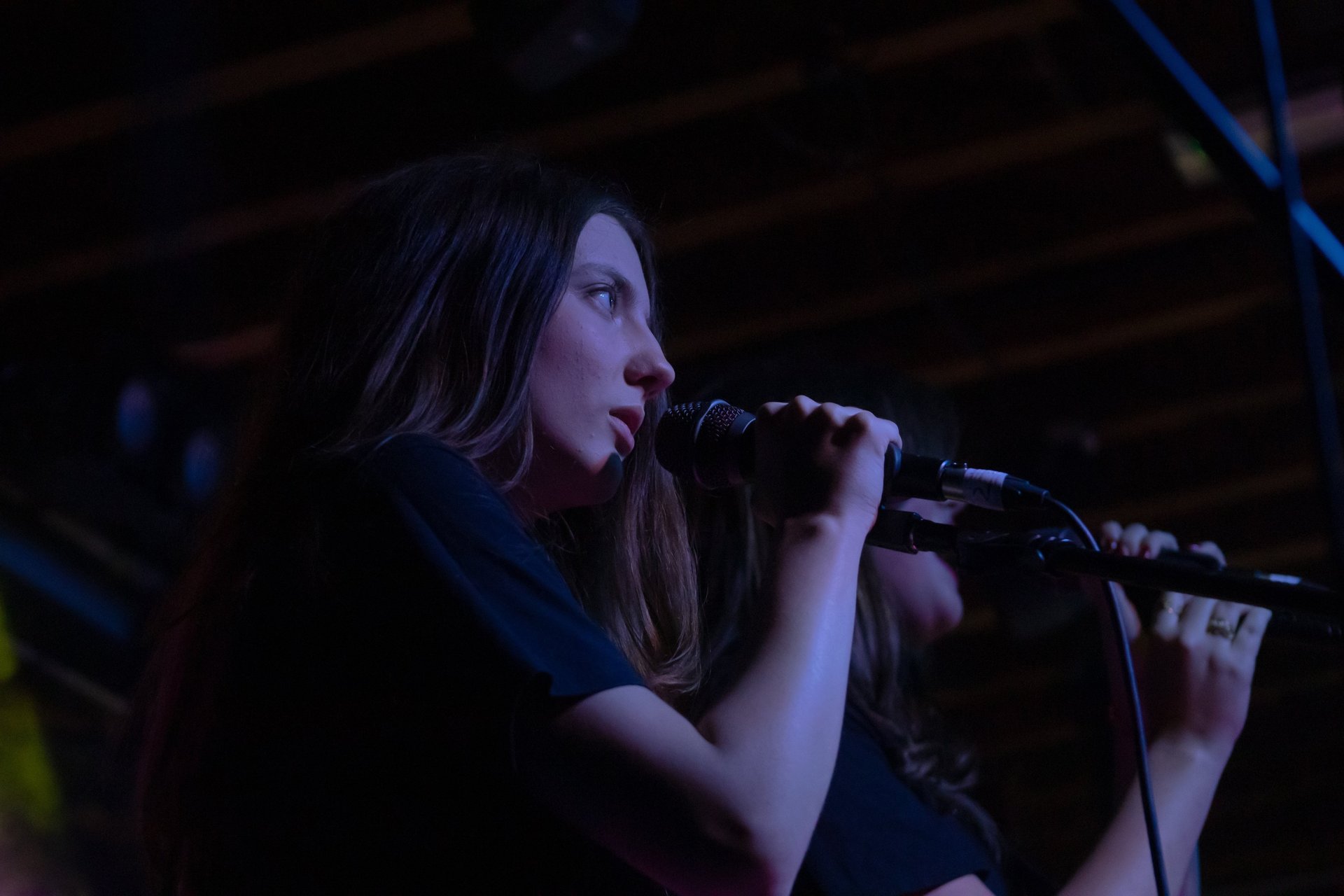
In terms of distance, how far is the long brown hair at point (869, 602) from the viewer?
1.79 metres

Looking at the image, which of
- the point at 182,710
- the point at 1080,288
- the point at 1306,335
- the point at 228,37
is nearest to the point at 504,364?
the point at 182,710

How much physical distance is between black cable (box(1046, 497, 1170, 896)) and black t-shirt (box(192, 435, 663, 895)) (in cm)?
40

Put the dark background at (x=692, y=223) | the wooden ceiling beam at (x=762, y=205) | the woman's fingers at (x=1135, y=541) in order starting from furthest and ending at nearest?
the wooden ceiling beam at (x=762, y=205) → the dark background at (x=692, y=223) → the woman's fingers at (x=1135, y=541)

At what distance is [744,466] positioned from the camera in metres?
1.26

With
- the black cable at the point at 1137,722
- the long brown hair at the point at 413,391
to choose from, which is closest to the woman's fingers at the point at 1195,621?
the black cable at the point at 1137,722

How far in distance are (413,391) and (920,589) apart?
3.45ft

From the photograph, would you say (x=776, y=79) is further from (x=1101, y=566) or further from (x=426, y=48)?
(x=1101, y=566)

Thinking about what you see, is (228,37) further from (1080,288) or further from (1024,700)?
(1024,700)

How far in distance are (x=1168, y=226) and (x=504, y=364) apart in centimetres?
293

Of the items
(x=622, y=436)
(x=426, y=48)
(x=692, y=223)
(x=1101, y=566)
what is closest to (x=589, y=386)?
(x=622, y=436)

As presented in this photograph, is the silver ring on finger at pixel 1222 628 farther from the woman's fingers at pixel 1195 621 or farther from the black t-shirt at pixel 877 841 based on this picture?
the black t-shirt at pixel 877 841

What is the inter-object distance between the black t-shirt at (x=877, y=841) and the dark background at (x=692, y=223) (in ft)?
3.17

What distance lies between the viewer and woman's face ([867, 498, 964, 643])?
6.64 ft

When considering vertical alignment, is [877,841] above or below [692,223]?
below
